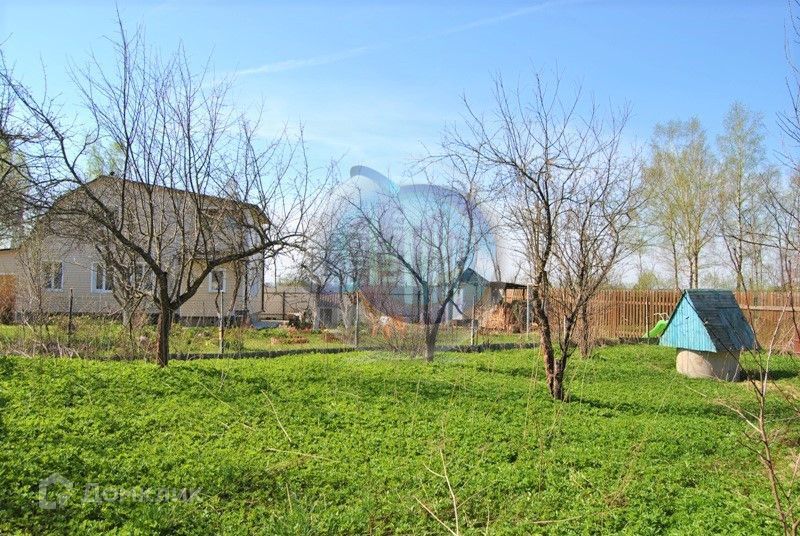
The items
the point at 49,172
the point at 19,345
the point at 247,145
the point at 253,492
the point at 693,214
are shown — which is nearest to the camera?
the point at 253,492

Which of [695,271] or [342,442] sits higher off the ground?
[695,271]

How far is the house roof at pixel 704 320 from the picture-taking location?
10766 mm

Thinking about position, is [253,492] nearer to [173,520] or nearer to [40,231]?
[173,520]

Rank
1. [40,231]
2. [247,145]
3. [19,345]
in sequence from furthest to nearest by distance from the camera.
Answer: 1. [40,231]
2. [19,345]
3. [247,145]

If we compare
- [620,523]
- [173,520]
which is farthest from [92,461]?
[620,523]

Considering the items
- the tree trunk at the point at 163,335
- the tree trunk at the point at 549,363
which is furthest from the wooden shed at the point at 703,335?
the tree trunk at the point at 163,335

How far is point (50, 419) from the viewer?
4.94m

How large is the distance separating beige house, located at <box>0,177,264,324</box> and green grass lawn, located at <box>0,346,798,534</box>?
2.70 meters

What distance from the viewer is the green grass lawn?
11.5 ft

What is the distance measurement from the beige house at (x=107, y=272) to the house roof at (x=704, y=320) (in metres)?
8.19

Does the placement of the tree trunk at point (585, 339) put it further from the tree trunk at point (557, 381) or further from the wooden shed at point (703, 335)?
the tree trunk at point (557, 381)

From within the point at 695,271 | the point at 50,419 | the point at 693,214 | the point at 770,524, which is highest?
the point at 693,214

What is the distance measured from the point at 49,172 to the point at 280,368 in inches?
167

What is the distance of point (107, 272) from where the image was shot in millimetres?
12047
